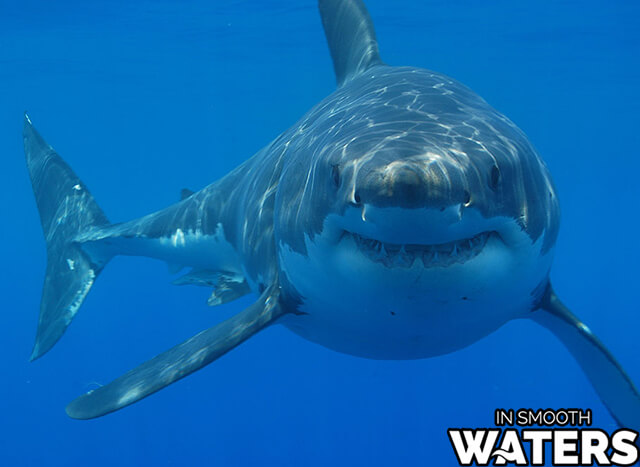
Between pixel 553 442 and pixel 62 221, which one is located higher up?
pixel 62 221

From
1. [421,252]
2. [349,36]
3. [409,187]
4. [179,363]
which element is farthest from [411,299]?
[349,36]

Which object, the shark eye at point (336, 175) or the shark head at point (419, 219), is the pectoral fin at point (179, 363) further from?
the shark eye at point (336, 175)

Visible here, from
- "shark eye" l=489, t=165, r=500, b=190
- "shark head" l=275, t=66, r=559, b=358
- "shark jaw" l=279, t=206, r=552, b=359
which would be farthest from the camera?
"shark eye" l=489, t=165, r=500, b=190

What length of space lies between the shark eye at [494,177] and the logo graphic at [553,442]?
256 cm

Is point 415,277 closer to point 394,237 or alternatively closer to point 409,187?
point 394,237

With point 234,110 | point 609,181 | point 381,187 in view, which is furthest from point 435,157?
point 609,181

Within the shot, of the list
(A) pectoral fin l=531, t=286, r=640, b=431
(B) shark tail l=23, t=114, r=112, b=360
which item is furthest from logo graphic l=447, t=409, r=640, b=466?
(B) shark tail l=23, t=114, r=112, b=360

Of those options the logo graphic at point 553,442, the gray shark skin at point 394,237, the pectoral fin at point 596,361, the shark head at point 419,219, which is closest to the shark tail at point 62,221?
the gray shark skin at point 394,237

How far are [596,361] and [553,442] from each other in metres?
0.78

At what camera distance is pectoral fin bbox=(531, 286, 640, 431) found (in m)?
4.27

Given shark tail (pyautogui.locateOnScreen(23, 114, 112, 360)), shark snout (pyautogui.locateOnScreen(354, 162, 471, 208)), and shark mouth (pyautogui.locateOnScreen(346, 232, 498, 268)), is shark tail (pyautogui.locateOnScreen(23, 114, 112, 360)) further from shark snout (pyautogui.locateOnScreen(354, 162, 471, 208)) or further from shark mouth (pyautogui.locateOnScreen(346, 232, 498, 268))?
shark snout (pyautogui.locateOnScreen(354, 162, 471, 208))

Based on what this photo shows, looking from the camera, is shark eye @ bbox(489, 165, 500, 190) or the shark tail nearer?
shark eye @ bbox(489, 165, 500, 190)

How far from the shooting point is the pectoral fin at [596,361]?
427 cm

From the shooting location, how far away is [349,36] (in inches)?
262
